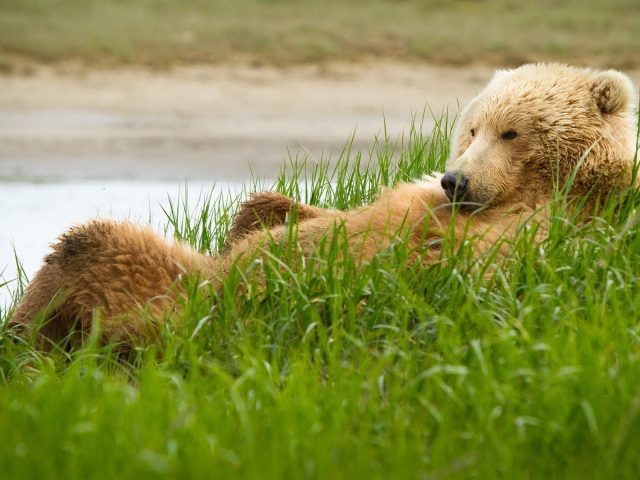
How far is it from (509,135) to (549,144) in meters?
0.15

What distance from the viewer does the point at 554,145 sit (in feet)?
11.3

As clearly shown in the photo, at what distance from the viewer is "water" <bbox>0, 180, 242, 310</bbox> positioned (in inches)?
270

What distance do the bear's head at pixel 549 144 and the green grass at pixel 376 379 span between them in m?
0.16

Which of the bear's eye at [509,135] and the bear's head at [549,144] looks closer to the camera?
the bear's head at [549,144]

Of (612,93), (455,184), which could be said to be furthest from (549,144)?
(455,184)

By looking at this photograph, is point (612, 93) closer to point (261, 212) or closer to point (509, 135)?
point (509, 135)

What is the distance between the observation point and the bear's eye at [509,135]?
3492 mm

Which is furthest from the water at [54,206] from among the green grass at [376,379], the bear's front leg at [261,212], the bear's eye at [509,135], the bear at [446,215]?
the green grass at [376,379]

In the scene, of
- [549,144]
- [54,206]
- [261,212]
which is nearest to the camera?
[549,144]

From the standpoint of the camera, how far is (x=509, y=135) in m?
3.50

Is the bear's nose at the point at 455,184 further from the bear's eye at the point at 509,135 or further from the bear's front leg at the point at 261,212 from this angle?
the bear's front leg at the point at 261,212

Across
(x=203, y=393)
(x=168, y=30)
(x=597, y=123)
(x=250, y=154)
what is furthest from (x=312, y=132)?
(x=203, y=393)

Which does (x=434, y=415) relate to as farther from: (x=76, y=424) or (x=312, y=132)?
(x=312, y=132)

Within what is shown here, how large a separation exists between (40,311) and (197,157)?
29.5ft
